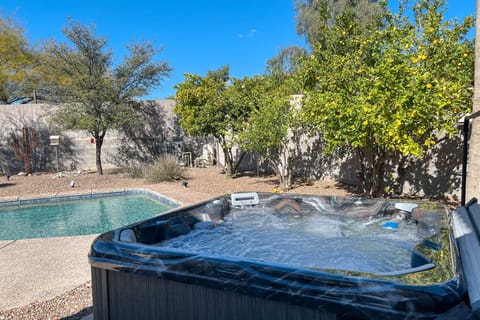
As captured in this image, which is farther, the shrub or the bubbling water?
the shrub

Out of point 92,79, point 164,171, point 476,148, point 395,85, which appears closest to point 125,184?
point 164,171

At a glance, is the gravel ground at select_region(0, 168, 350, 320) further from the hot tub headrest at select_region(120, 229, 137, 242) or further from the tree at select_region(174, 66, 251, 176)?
the hot tub headrest at select_region(120, 229, 137, 242)

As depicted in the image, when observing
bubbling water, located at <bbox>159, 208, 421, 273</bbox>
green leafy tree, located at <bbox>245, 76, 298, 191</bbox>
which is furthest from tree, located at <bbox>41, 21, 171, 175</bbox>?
bubbling water, located at <bbox>159, 208, 421, 273</bbox>

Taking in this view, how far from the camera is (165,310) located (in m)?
2.12

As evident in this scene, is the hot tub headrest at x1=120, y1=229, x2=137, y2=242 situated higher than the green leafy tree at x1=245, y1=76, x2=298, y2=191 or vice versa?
the green leafy tree at x1=245, y1=76, x2=298, y2=191

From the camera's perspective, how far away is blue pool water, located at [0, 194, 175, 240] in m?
5.87

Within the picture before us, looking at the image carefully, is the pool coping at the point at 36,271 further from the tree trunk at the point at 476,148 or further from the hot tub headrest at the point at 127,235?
the tree trunk at the point at 476,148

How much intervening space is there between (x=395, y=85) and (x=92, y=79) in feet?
29.0

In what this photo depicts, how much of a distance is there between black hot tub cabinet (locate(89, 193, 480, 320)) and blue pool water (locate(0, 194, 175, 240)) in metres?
2.95

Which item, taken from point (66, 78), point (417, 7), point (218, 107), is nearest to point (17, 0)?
point (66, 78)

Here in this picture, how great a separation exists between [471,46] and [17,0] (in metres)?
19.0

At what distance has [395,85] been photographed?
421 cm

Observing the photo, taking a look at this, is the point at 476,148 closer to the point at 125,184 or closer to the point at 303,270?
the point at 303,270

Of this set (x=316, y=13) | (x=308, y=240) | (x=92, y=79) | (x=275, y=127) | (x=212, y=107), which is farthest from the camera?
(x=316, y=13)
